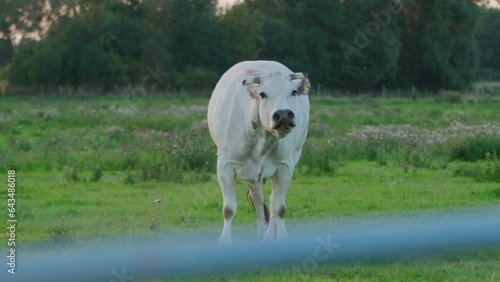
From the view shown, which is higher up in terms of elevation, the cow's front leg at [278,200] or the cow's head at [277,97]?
the cow's head at [277,97]

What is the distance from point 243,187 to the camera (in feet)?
45.2

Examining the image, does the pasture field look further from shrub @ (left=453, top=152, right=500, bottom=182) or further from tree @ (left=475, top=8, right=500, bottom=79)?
tree @ (left=475, top=8, right=500, bottom=79)

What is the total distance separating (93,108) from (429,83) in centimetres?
3527

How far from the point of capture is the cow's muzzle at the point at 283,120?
23.9 feet

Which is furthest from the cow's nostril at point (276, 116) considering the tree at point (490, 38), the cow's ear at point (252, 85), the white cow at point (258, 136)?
the tree at point (490, 38)

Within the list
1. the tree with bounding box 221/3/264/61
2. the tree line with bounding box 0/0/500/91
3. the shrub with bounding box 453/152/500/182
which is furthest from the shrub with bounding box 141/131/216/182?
the tree with bounding box 221/3/264/61

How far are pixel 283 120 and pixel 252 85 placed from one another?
756mm

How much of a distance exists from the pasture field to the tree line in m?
29.8

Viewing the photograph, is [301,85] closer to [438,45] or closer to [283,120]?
[283,120]

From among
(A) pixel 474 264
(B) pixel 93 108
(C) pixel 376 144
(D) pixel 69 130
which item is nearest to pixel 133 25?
(B) pixel 93 108

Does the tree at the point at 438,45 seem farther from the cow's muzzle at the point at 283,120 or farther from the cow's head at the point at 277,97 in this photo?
the cow's muzzle at the point at 283,120

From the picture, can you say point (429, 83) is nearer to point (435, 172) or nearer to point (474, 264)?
point (435, 172)

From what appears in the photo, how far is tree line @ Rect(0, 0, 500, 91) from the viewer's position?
172ft

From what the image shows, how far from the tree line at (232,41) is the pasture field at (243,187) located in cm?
2979
